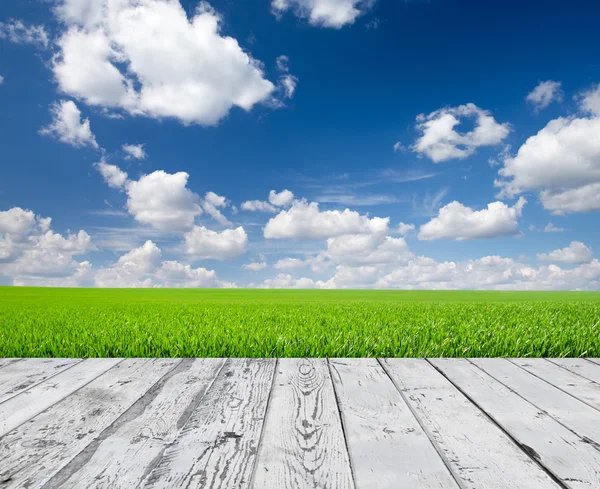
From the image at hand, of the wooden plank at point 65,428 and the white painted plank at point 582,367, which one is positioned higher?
the white painted plank at point 582,367

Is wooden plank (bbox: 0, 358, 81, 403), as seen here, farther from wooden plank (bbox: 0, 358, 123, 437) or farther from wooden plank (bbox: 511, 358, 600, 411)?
wooden plank (bbox: 511, 358, 600, 411)

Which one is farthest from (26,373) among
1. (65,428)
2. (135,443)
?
(135,443)

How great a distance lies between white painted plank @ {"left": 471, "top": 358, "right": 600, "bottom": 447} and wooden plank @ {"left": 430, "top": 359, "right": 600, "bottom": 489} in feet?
0.21

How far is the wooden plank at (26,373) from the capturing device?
8.82 feet

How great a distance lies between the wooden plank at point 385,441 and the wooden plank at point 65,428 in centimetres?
119

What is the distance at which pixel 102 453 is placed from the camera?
1.73 meters

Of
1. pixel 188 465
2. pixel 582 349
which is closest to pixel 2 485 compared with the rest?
pixel 188 465

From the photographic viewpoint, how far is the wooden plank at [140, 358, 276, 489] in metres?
1.51

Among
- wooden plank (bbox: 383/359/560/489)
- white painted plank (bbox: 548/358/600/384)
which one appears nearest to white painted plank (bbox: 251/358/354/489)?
wooden plank (bbox: 383/359/560/489)

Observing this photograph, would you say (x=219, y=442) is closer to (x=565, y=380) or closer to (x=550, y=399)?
(x=550, y=399)

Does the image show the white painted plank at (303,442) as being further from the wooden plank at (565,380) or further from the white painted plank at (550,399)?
the wooden plank at (565,380)

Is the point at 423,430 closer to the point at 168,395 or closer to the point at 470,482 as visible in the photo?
the point at 470,482

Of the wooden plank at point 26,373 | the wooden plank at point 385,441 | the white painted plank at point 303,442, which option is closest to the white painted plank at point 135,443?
the white painted plank at point 303,442

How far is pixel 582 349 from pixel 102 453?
4.92 m
